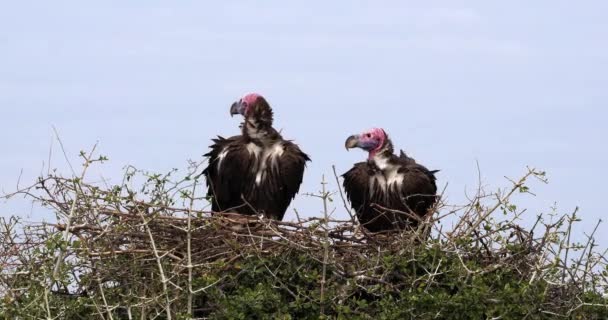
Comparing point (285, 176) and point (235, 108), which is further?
point (235, 108)

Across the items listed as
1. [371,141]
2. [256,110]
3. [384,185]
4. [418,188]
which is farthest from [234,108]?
[418,188]

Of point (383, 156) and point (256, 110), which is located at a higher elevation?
point (256, 110)

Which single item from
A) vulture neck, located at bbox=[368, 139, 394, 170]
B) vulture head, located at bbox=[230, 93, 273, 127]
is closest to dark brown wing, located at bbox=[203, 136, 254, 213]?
vulture head, located at bbox=[230, 93, 273, 127]

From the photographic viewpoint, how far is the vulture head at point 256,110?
12109 millimetres

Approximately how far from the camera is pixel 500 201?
10555 millimetres

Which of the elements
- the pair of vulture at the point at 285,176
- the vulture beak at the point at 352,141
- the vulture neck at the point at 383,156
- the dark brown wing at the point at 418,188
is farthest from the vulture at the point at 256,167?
the dark brown wing at the point at 418,188

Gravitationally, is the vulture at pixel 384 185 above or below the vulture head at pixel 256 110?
below

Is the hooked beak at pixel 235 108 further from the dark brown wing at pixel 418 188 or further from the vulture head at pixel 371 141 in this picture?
the dark brown wing at pixel 418 188

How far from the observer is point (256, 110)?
12.1 meters

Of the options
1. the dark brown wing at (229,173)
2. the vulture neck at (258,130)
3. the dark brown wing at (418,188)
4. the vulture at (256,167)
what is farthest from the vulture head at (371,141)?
the dark brown wing at (229,173)

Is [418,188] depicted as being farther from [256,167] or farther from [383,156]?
[256,167]

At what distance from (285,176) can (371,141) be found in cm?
91

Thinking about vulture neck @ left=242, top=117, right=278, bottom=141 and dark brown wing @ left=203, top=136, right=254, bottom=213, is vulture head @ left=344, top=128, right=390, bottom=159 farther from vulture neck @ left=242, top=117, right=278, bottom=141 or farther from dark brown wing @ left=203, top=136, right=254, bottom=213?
dark brown wing @ left=203, top=136, right=254, bottom=213

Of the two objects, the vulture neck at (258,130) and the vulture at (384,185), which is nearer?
the vulture at (384,185)
